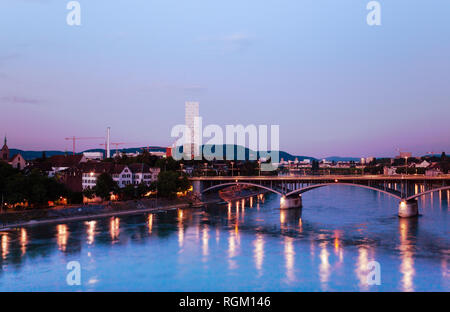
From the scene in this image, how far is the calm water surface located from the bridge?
3314mm

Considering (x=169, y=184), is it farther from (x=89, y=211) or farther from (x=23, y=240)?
(x=23, y=240)

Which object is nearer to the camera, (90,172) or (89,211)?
Answer: (89,211)

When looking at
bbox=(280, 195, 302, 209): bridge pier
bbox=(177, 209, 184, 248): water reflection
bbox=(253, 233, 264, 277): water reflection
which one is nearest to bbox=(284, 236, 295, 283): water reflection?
bbox=(253, 233, 264, 277): water reflection

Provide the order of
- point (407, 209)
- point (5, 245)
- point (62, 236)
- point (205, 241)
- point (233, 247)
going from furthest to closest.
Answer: point (407, 209) < point (62, 236) < point (205, 241) < point (233, 247) < point (5, 245)

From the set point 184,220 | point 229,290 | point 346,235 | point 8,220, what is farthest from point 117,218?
point 229,290

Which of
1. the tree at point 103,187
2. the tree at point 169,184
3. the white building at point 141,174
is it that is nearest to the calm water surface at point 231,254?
the tree at point 103,187

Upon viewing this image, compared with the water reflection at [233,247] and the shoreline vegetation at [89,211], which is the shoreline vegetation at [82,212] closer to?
the shoreline vegetation at [89,211]

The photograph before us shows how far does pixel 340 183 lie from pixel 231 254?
31.2 m

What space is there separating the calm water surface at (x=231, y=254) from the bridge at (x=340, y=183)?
10.9 feet

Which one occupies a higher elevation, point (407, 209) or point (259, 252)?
point (407, 209)

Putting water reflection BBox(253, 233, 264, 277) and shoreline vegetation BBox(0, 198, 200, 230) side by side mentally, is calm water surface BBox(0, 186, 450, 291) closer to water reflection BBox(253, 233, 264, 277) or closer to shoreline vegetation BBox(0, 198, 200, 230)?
water reflection BBox(253, 233, 264, 277)

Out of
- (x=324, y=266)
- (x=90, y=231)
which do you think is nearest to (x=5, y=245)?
(x=90, y=231)

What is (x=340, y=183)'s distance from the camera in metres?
62.8
